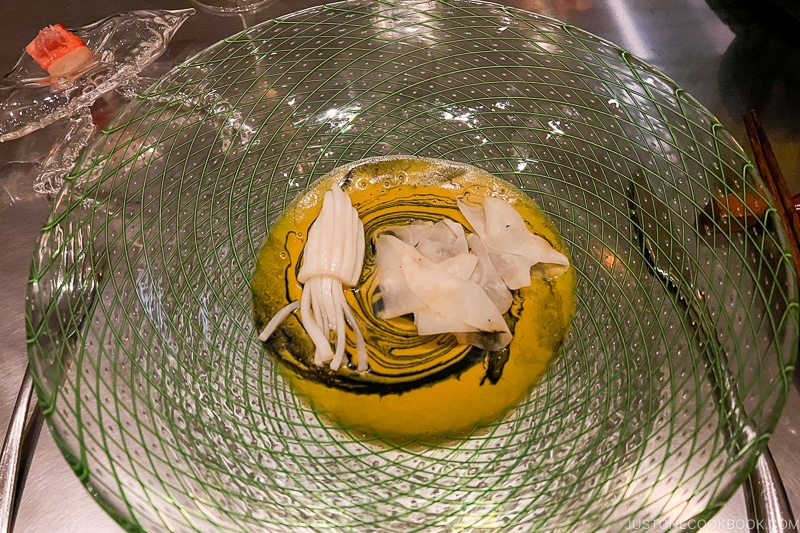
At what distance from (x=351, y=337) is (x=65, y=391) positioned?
15.0 inches

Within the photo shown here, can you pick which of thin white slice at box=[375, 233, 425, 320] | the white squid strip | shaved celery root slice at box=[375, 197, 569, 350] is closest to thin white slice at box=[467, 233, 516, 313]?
shaved celery root slice at box=[375, 197, 569, 350]

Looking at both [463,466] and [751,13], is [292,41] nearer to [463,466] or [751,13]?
[463,466]

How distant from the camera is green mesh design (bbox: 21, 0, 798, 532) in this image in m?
0.65

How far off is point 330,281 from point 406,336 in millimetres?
145

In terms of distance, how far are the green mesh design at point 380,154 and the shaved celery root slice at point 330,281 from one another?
3.1 inches

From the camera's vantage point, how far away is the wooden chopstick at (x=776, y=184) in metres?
0.83

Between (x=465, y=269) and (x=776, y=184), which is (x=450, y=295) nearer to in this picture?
(x=465, y=269)

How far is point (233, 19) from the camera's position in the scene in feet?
4.51

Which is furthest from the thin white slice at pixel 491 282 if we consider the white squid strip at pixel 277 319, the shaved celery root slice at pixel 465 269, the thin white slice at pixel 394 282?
the white squid strip at pixel 277 319

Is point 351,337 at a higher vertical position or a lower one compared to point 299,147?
lower

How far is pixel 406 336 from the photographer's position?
88 cm

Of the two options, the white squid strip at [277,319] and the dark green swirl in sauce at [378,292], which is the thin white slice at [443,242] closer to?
the dark green swirl in sauce at [378,292]

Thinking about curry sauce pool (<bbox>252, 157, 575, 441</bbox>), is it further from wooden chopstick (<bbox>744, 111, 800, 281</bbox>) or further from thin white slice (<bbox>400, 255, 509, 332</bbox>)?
wooden chopstick (<bbox>744, 111, 800, 281</bbox>)

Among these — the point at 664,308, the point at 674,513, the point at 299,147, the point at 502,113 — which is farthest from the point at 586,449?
the point at 299,147
